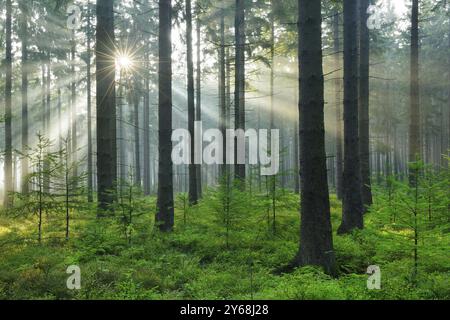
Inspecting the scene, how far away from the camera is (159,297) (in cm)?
580

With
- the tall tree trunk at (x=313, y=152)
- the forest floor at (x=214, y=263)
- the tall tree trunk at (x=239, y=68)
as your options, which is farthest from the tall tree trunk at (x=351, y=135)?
the tall tree trunk at (x=239, y=68)

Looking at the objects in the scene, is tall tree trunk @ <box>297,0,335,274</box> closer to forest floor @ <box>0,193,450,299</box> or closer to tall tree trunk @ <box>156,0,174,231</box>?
forest floor @ <box>0,193,450,299</box>

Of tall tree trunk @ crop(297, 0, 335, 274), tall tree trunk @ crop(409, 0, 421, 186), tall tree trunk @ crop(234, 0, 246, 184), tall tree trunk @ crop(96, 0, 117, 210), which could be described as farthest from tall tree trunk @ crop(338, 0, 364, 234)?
tall tree trunk @ crop(96, 0, 117, 210)

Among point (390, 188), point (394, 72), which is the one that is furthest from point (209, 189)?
point (394, 72)

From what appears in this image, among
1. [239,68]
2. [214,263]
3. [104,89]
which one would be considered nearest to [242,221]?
[214,263]

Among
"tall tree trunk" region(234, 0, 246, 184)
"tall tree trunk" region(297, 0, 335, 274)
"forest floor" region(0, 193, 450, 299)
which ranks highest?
"tall tree trunk" region(234, 0, 246, 184)

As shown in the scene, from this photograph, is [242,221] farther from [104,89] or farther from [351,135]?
[104,89]

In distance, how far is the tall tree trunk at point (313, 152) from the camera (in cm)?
698

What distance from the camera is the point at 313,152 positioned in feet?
22.9

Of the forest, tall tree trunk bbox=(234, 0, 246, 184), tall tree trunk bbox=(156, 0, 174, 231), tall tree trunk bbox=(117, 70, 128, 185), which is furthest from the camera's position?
tall tree trunk bbox=(234, 0, 246, 184)

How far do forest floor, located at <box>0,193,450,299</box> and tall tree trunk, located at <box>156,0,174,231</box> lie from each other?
0.66m

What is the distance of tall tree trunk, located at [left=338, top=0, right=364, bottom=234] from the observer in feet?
35.2
